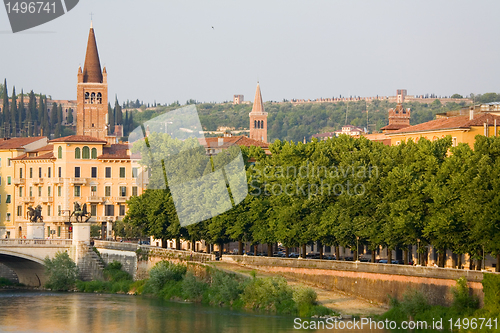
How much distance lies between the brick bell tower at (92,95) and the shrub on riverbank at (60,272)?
53.8 m

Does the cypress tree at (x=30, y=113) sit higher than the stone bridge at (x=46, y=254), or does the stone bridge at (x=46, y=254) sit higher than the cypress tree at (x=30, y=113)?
the cypress tree at (x=30, y=113)

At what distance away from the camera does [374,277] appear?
43062mm

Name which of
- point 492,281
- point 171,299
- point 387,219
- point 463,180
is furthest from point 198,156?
A: point 492,281

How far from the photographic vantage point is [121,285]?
55844 mm

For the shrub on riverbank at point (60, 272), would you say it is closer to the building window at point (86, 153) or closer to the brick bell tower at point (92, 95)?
the building window at point (86, 153)

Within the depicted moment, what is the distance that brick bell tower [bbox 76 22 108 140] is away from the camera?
366 feet

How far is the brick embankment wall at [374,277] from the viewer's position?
39406 mm

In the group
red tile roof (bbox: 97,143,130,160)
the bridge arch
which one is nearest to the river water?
the bridge arch

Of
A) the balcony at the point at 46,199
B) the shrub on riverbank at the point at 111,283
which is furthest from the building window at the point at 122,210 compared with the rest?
the shrub on riverbank at the point at 111,283

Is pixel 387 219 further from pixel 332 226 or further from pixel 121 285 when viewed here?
→ pixel 121 285

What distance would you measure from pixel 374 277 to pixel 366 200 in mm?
5731

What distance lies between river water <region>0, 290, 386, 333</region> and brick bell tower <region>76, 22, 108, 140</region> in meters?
61.9

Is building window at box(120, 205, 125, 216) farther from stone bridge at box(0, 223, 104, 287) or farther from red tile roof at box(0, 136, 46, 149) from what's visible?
stone bridge at box(0, 223, 104, 287)

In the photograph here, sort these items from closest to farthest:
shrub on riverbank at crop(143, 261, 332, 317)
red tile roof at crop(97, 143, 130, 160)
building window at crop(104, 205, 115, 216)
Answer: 1. shrub on riverbank at crop(143, 261, 332, 317)
2. red tile roof at crop(97, 143, 130, 160)
3. building window at crop(104, 205, 115, 216)
